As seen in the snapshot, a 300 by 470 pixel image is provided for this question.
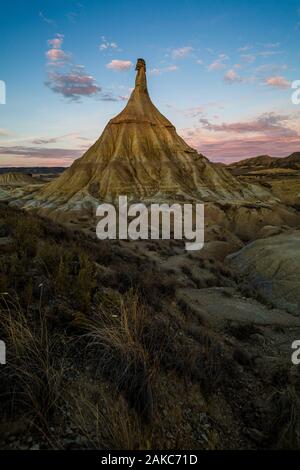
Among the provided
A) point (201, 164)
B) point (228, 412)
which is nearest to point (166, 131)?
point (201, 164)

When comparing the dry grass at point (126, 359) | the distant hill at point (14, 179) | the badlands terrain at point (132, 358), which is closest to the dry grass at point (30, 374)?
the badlands terrain at point (132, 358)

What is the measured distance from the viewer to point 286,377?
5.42m

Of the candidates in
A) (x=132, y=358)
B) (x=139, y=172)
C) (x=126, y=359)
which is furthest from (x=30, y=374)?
(x=139, y=172)

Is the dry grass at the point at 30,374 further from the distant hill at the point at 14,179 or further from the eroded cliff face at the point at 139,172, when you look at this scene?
the distant hill at the point at 14,179

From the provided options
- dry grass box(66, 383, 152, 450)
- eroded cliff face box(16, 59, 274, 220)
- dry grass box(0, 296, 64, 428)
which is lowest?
dry grass box(66, 383, 152, 450)

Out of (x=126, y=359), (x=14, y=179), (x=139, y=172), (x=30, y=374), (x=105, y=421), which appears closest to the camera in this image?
(x=105, y=421)

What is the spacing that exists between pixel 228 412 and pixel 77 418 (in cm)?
220

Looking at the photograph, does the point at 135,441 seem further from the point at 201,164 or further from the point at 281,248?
the point at 201,164

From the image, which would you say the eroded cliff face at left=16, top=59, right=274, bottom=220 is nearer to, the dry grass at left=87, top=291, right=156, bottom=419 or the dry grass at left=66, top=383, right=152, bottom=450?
the dry grass at left=87, top=291, right=156, bottom=419

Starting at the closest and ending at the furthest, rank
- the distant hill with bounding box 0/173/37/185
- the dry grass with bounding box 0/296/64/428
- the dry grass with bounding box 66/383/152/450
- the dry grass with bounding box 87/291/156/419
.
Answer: the dry grass with bounding box 66/383/152/450, the dry grass with bounding box 0/296/64/428, the dry grass with bounding box 87/291/156/419, the distant hill with bounding box 0/173/37/185

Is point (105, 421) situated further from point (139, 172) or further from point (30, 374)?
point (139, 172)

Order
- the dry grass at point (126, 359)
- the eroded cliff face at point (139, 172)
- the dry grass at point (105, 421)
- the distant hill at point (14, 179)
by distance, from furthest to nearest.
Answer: the distant hill at point (14, 179) < the eroded cliff face at point (139, 172) < the dry grass at point (126, 359) < the dry grass at point (105, 421)

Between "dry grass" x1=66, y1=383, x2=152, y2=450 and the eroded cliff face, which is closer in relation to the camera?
"dry grass" x1=66, y1=383, x2=152, y2=450

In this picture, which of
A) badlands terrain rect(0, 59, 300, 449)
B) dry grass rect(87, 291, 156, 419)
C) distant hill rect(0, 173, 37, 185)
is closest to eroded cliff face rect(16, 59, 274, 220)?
badlands terrain rect(0, 59, 300, 449)
